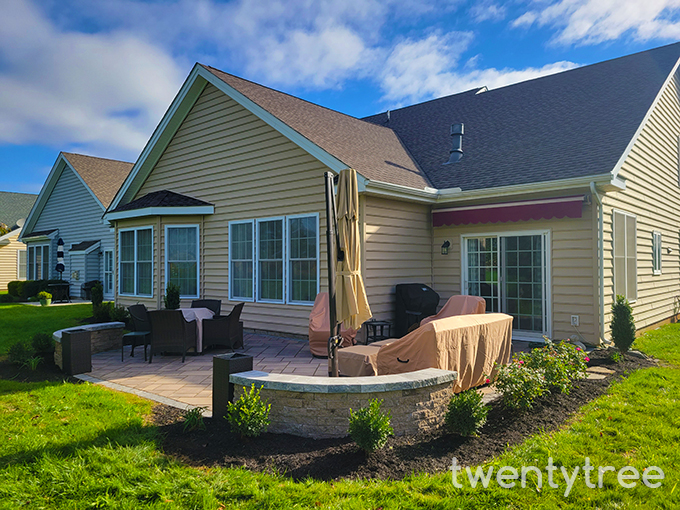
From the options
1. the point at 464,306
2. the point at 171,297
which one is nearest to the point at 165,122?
the point at 171,297

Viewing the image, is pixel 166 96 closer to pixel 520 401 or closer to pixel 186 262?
pixel 186 262

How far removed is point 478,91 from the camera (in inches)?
587

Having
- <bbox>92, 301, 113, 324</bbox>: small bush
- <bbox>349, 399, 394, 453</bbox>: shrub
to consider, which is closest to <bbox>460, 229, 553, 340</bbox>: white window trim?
<bbox>349, 399, 394, 453</bbox>: shrub

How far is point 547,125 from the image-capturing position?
10.6m

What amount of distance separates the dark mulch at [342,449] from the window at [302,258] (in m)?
4.87

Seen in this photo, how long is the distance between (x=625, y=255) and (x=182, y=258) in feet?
33.2

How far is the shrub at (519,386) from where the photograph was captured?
15.0 feet

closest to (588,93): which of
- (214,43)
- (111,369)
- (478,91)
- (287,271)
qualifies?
(478,91)

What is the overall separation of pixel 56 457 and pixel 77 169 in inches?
785

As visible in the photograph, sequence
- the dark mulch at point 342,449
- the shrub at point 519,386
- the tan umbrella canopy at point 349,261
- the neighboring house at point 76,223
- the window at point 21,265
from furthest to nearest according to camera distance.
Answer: the window at point 21,265
the neighboring house at point 76,223
the tan umbrella canopy at point 349,261
the shrub at point 519,386
the dark mulch at point 342,449

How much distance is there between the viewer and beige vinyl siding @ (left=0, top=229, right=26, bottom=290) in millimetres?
26500

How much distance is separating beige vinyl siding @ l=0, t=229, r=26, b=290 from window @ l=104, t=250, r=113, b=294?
1228 cm

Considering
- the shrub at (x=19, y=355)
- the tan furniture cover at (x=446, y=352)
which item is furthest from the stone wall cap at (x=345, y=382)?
the shrub at (x=19, y=355)

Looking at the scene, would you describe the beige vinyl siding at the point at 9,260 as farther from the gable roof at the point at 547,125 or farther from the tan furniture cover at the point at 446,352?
the tan furniture cover at the point at 446,352
